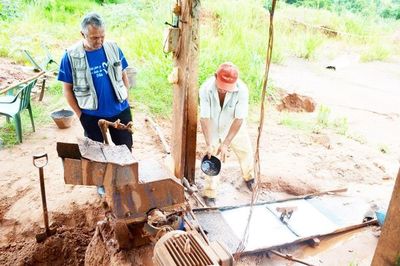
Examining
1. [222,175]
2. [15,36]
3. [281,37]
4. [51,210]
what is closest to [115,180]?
[51,210]

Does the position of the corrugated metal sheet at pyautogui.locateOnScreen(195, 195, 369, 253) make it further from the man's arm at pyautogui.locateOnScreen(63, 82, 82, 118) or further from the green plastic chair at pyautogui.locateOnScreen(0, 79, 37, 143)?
the green plastic chair at pyautogui.locateOnScreen(0, 79, 37, 143)

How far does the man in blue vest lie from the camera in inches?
129

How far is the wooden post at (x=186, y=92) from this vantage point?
3.41 meters

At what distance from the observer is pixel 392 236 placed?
3.68ft

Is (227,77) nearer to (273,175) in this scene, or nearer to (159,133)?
(273,175)

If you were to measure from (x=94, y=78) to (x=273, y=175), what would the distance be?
2816 mm

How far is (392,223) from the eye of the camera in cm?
112

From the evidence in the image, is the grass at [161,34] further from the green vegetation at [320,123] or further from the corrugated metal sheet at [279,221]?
the corrugated metal sheet at [279,221]

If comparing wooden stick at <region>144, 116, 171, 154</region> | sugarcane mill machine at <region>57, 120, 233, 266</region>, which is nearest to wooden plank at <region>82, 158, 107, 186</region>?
sugarcane mill machine at <region>57, 120, 233, 266</region>

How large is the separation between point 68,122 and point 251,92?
3.70 meters

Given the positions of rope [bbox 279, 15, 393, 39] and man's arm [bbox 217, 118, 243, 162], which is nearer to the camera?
man's arm [bbox 217, 118, 243, 162]

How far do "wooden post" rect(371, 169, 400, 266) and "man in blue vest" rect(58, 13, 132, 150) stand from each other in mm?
2794

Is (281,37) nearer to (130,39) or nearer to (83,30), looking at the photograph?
(130,39)

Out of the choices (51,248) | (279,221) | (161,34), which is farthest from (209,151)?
(161,34)
